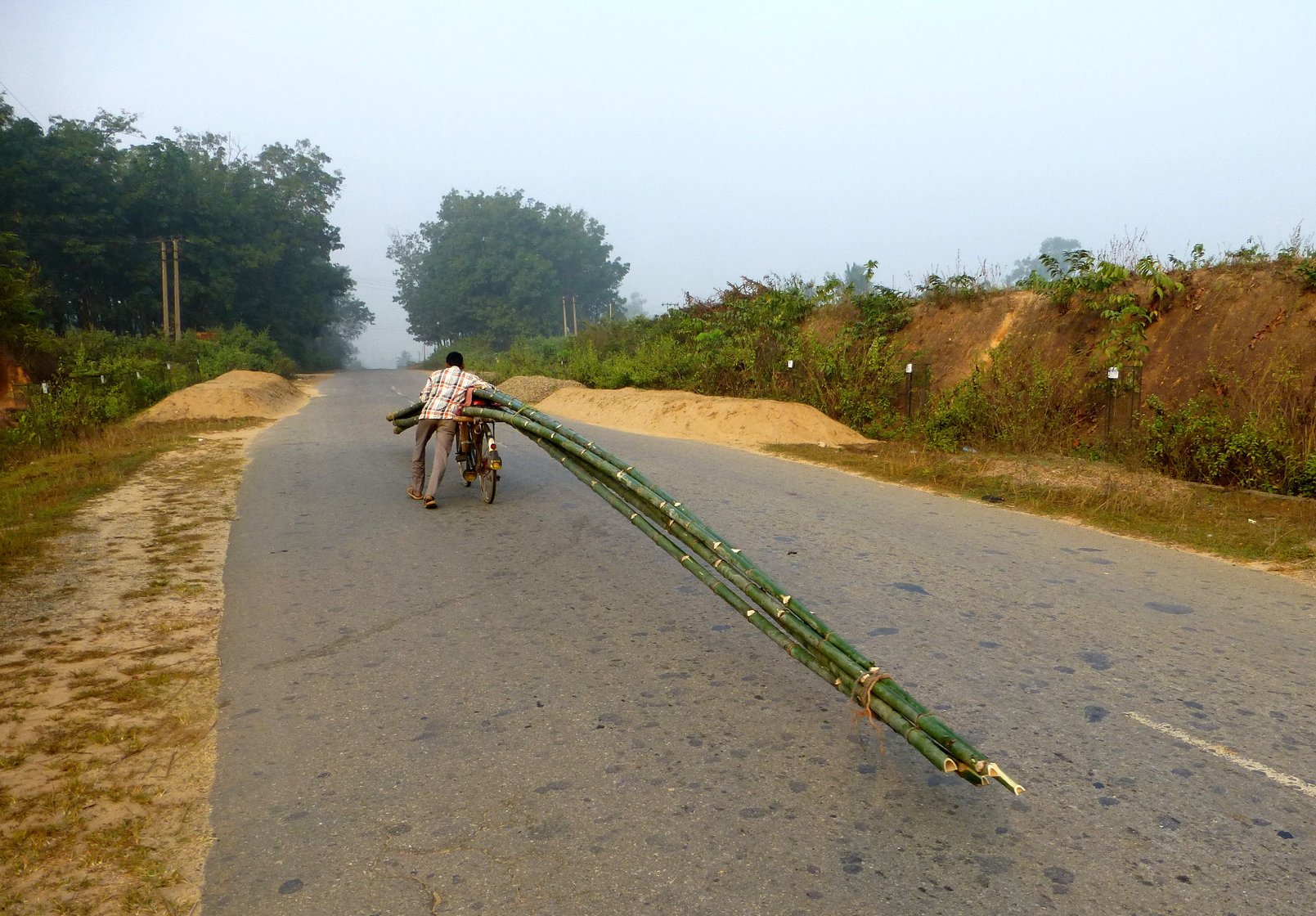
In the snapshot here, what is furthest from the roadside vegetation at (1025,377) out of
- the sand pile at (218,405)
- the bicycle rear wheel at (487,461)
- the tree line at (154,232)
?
the tree line at (154,232)

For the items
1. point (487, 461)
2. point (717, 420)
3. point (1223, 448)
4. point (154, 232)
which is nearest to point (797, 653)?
point (487, 461)

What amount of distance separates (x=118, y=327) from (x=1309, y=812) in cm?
6030

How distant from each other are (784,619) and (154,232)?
5259 centimetres

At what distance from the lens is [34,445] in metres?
16.4

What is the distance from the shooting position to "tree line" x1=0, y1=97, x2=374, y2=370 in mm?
39281

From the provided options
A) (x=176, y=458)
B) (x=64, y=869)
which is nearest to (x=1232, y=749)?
(x=64, y=869)

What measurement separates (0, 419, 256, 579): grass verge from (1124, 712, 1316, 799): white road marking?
7783mm

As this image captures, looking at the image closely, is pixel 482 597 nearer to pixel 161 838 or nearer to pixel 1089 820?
pixel 161 838

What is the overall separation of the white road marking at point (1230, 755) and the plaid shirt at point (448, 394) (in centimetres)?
696

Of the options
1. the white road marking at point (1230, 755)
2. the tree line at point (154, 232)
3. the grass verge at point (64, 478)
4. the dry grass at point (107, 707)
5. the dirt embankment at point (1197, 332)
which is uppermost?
the tree line at point (154, 232)

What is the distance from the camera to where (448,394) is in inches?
366

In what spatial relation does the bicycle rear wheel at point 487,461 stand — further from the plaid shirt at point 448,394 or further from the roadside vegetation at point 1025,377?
the roadside vegetation at point 1025,377

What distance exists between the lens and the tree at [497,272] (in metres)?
79.8

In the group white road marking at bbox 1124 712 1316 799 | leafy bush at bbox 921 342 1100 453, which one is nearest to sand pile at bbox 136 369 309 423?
leafy bush at bbox 921 342 1100 453
